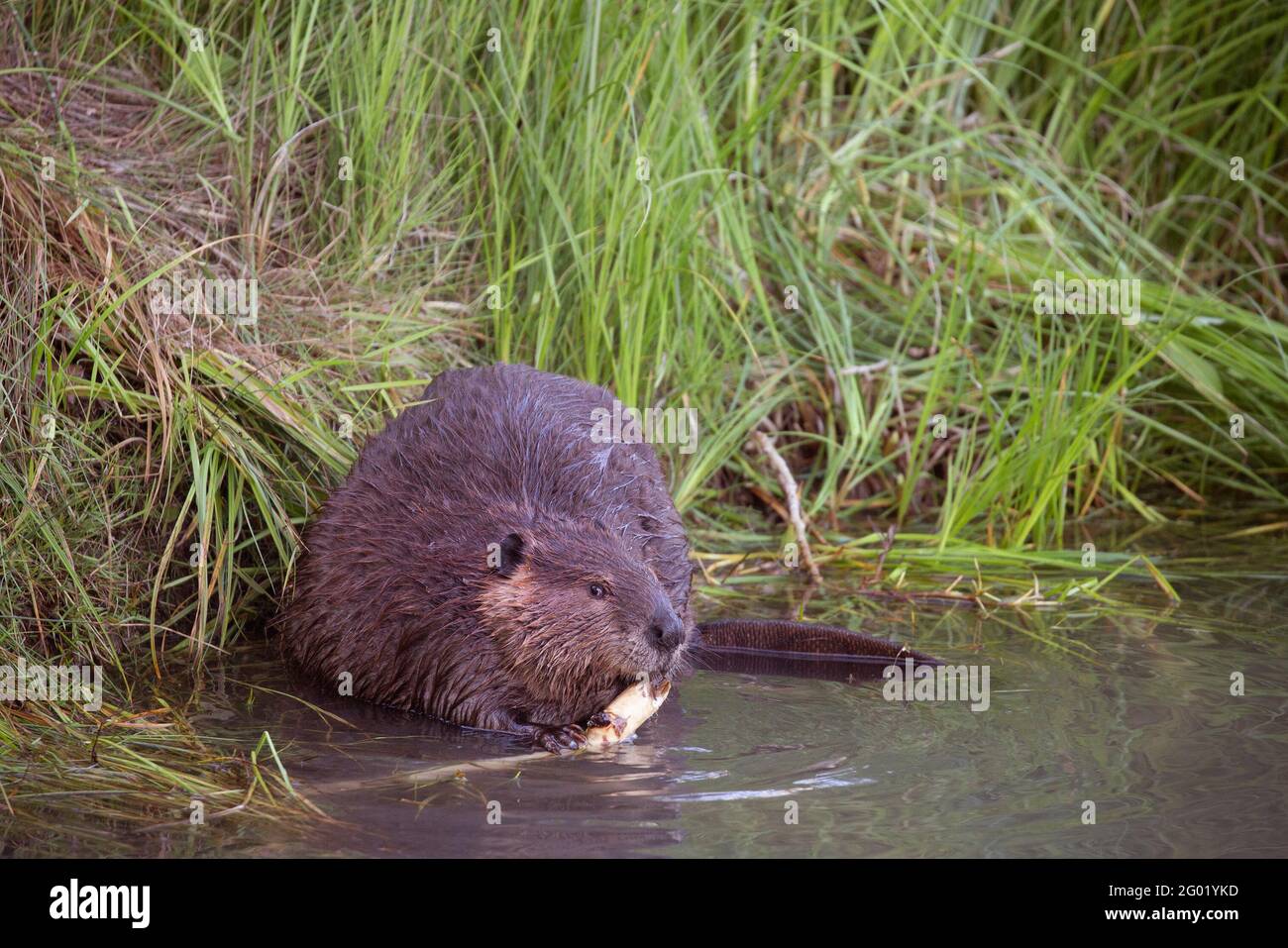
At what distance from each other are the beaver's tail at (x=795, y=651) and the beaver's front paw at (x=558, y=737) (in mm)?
612

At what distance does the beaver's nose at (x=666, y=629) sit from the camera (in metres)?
3.52

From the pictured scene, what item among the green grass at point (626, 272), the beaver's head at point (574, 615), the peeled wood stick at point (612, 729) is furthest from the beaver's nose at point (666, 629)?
the green grass at point (626, 272)

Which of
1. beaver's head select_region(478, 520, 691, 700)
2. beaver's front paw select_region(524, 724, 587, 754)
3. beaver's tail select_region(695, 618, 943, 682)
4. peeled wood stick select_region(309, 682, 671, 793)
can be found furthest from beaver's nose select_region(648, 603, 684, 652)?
beaver's tail select_region(695, 618, 943, 682)

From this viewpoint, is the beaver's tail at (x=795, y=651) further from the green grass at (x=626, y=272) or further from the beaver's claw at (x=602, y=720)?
the green grass at (x=626, y=272)

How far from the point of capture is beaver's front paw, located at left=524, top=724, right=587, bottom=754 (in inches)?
138

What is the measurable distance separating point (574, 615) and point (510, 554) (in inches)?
8.2

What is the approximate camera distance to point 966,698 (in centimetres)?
379

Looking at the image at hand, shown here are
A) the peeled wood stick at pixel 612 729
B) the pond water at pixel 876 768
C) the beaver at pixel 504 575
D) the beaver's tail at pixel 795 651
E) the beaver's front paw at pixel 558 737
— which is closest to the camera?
the pond water at pixel 876 768

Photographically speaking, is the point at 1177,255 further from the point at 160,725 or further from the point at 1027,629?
the point at 160,725

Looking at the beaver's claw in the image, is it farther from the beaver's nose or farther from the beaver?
the beaver's nose

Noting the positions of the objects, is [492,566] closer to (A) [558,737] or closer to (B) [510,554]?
(B) [510,554]

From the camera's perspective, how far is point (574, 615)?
11.9ft
